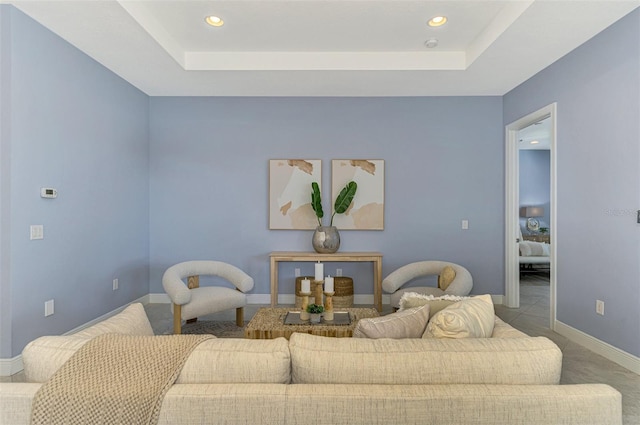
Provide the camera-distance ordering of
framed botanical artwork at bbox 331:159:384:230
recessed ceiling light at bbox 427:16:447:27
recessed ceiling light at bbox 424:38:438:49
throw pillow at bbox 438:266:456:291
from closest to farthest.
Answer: recessed ceiling light at bbox 427:16:447:27, recessed ceiling light at bbox 424:38:438:49, throw pillow at bbox 438:266:456:291, framed botanical artwork at bbox 331:159:384:230

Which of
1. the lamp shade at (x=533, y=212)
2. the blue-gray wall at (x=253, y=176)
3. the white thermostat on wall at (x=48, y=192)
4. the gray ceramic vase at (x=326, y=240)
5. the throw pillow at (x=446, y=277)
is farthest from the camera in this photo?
the lamp shade at (x=533, y=212)

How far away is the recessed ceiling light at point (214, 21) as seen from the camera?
302 centimetres

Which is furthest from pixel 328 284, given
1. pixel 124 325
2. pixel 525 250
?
pixel 525 250

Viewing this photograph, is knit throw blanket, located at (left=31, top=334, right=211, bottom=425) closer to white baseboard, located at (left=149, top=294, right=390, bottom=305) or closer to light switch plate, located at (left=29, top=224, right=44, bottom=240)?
light switch plate, located at (left=29, top=224, right=44, bottom=240)

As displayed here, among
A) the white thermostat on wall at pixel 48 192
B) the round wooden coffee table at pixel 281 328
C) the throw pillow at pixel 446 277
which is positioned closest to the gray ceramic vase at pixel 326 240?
the throw pillow at pixel 446 277

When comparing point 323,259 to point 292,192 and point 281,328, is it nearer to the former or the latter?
point 292,192

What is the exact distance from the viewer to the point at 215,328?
11.8 feet

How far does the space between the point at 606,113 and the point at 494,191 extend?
68.9 inches

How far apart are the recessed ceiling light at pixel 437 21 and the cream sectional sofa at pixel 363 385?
2.72 m

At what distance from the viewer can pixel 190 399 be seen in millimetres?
1064

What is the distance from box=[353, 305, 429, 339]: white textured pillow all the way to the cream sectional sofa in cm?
26

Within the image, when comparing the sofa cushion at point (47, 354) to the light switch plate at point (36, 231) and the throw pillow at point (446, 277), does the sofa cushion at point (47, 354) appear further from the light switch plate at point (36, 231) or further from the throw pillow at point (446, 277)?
the throw pillow at point (446, 277)

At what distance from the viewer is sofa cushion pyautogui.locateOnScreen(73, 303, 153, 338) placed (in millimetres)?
1399

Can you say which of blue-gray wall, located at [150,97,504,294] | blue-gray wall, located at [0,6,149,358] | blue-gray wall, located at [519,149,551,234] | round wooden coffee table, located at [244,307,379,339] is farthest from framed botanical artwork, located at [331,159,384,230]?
blue-gray wall, located at [519,149,551,234]
